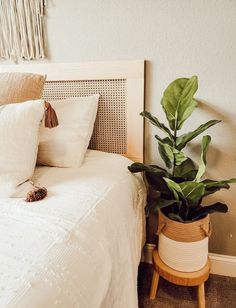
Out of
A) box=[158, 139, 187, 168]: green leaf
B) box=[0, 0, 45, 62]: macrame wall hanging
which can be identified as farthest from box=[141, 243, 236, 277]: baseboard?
box=[0, 0, 45, 62]: macrame wall hanging

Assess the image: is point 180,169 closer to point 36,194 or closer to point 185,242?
point 185,242

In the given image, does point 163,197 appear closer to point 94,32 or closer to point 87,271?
point 87,271

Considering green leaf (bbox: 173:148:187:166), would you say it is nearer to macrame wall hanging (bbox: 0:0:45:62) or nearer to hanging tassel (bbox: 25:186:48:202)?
hanging tassel (bbox: 25:186:48:202)

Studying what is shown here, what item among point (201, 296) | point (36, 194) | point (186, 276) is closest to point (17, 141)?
point (36, 194)

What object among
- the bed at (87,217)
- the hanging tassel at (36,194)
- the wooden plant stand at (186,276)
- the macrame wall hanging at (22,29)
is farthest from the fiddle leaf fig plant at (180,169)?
the macrame wall hanging at (22,29)

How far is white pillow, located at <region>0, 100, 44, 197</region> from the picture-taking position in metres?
0.96

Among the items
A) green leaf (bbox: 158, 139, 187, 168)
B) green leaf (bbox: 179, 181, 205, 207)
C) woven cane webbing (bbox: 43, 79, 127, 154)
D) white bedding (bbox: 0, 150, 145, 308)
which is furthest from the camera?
woven cane webbing (bbox: 43, 79, 127, 154)

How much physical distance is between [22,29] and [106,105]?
642mm

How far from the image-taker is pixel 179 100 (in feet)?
3.58

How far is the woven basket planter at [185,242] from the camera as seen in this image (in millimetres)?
1122

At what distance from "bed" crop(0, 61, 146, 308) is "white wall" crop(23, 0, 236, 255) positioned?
94 mm

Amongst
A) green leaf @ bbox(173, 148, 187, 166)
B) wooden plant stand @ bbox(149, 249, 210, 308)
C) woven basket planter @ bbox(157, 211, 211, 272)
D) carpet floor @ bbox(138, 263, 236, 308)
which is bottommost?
carpet floor @ bbox(138, 263, 236, 308)

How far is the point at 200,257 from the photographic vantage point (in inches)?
45.8

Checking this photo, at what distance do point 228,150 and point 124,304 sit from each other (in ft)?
2.86
